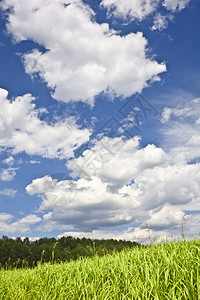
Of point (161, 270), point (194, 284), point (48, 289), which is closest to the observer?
point (194, 284)

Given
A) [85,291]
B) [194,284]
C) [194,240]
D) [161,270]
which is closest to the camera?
[194,284]

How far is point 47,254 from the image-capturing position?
72.6 ft

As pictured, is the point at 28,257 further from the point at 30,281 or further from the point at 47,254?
the point at 30,281

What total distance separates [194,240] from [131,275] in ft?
6.93

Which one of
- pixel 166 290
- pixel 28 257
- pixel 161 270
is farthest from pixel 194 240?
pixel 28 257

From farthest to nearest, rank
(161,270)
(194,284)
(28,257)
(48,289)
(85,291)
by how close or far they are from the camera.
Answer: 1. (28,257)
2. (48,289)
3. (85,291)
4. (161,270)
5. (194,284)

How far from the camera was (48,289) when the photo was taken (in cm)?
539

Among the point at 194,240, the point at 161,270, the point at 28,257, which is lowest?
the point at 28,257

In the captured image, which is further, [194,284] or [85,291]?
[85,291]

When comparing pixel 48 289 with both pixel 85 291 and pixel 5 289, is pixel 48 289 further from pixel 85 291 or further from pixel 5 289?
pixel 5 289

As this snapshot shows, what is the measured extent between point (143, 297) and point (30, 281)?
3.41m

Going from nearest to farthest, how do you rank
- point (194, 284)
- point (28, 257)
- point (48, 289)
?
point (194, 284), point (48, 289), point (28, 257)

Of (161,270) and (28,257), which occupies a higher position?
(161,270)

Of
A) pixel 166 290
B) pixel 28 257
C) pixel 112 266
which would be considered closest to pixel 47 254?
pixel 28 257
